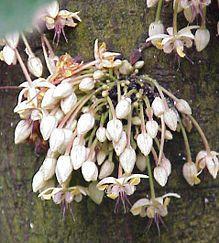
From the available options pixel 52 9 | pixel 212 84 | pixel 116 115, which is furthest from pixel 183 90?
pixel 52 9

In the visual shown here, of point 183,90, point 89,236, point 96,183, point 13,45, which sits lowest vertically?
point 89,236

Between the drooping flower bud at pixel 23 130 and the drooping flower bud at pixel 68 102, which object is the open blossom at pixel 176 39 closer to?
the drooping flower bud at pixel 68 102

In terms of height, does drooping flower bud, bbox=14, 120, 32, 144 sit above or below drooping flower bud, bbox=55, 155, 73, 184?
above

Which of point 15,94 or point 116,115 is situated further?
point 15,94

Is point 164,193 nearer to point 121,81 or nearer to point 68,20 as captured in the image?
point 121,81

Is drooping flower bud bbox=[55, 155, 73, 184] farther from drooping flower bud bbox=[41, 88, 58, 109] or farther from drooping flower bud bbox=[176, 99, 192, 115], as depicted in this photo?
drooping flower bud bbox=[176, 99, 192, 115]

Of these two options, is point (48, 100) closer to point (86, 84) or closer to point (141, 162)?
point (86, 84)

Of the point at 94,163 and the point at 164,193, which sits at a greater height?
the point at 94,163

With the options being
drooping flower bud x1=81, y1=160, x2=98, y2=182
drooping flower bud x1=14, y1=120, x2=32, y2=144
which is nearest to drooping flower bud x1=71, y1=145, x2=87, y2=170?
drooping flower bud x1=81, y1=160, x2=98, y2=182
